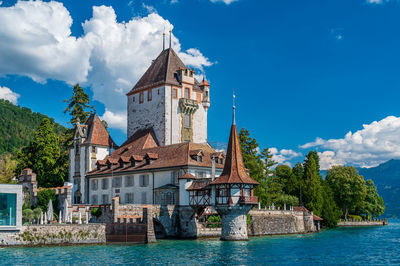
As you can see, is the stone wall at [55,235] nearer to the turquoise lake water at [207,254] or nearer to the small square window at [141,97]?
the turquoise lake water at [207,254]

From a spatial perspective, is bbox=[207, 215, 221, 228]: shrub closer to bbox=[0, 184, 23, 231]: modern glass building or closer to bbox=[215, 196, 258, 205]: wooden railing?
bbox=[215, 196, 258, 205]: wooden railing

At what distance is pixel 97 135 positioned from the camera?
7000 cm

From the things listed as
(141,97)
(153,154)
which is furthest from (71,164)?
(153,154)

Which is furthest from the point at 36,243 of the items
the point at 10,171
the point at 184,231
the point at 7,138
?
the point at 7,138

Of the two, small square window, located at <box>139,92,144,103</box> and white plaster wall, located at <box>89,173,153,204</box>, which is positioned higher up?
small square window, located at <box>139,92,144,103</box>

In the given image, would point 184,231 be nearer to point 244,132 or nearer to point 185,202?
point 185,202

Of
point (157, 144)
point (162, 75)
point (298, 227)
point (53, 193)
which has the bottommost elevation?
point (298, 227)

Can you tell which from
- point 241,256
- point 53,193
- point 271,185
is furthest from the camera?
point 271,185

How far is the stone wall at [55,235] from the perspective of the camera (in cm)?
4219

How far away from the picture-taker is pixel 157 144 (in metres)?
68.5

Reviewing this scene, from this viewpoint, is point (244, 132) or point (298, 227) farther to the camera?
point (244, 132)

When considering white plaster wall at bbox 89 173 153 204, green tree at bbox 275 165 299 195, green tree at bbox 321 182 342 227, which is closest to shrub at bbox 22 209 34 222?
white plaster wall at bbox 89 173 153 204

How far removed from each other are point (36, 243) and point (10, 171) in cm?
4102

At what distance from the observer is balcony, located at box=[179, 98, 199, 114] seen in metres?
69.2
